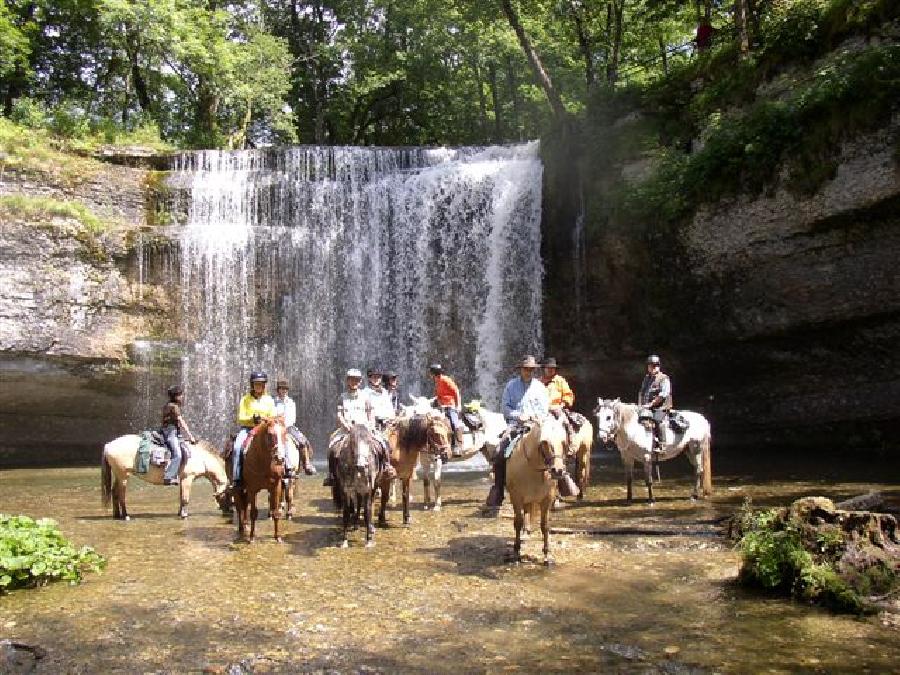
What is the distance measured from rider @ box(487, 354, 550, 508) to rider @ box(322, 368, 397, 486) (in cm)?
177

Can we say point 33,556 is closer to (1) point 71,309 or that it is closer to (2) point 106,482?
(2) point 106,482

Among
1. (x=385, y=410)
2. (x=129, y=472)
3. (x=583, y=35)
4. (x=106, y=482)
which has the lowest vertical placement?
(x=106, y=482)

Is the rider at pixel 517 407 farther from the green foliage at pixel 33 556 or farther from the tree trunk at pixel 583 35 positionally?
the tree trunk at pixel 583 35

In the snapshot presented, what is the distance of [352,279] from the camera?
992 inches

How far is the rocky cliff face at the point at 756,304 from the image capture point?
55.5ft

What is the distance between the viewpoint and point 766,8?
24.1 m

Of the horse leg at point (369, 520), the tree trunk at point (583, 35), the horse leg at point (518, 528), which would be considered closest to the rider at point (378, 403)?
the horse leg at point (369, 520)

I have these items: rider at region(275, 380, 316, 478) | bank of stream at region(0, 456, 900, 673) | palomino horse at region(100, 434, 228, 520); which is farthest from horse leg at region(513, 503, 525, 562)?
palomino horse at region(100, 434, 228, 520)

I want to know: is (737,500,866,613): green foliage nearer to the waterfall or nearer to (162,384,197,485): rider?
(162,384,197,485): rider

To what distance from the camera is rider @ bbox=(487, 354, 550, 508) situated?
9453 mm

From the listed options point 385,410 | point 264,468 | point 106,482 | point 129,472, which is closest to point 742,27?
point 385,410

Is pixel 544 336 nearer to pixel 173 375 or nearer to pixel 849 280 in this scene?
pixel 849 280

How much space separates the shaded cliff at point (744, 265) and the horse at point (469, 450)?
833 centimetres

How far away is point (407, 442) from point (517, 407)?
265cm
